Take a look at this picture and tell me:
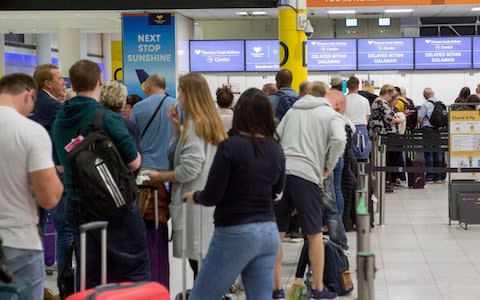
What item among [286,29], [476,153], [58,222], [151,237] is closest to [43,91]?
[58,222]

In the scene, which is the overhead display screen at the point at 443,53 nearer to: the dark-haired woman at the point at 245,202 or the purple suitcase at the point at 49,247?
the purple suitcase at the point at 49,247

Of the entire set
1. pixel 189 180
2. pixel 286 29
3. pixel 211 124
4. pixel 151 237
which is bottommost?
pixel 151 237

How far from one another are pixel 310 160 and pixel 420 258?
2.72m

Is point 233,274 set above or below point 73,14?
below

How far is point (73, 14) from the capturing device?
13562 millimetres

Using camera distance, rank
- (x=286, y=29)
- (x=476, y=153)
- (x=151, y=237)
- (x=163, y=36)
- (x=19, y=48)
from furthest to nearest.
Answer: (x=19, y=48) → (x=163, y=36) → (x=286, y=29) → (x=476, y=153) → (x=151, y=237)

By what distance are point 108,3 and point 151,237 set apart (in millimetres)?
6161

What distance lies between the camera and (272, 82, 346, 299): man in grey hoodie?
5.68 meters

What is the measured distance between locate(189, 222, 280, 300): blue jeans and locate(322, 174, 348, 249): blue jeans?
2659mm

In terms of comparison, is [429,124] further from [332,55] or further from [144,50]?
[144,50]

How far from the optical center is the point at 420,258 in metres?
7.95

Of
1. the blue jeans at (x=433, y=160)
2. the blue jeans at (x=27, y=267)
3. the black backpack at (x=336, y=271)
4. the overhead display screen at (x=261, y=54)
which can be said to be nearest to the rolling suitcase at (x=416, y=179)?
the blue jeans at (x=433, y=160)

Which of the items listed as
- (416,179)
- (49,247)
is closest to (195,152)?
(49,247)

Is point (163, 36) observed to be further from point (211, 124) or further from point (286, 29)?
point (211, 124)
